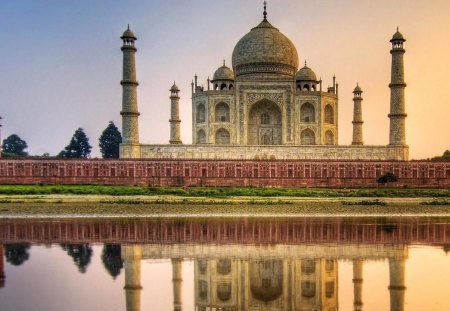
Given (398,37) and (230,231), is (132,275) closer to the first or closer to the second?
(230,231)

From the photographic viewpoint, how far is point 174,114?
150 ft

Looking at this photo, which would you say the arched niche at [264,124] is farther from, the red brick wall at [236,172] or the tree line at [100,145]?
the tree line at [100,145]

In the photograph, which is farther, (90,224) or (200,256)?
(90,224)

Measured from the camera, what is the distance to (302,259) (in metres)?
11.3

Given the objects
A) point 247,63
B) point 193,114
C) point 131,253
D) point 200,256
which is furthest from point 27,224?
point 247,63

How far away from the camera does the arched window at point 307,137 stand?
43.8m

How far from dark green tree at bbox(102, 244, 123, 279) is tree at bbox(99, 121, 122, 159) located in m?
37.2

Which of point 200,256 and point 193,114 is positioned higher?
point 193,114

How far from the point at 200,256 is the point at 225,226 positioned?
5.52 m

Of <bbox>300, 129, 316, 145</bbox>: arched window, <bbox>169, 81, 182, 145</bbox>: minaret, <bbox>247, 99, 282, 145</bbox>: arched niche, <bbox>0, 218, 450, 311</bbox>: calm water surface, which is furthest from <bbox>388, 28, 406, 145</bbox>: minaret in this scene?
<bbox>0, 218, 450, 311</bbox>: calm water surface

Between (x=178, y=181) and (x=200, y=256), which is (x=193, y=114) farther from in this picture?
(x=200, y=256)

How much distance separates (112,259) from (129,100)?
28.0m

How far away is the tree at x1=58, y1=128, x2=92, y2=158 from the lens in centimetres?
4828

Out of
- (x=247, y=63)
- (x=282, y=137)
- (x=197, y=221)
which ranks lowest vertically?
(x=197, y=221)
